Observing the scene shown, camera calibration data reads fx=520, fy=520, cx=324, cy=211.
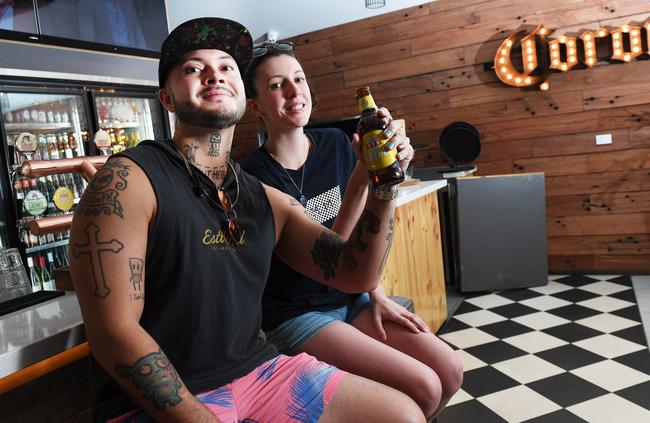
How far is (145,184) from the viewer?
1036mm

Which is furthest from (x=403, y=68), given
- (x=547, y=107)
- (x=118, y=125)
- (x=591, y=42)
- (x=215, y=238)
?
(x=215, y=238)

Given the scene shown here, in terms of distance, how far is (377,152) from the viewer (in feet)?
3.98

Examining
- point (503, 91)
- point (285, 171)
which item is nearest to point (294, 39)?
point (503, 91)

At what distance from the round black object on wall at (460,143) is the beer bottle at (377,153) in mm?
3799

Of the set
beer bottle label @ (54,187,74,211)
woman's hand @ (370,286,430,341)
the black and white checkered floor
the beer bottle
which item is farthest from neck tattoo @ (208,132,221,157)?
beer bottle label @ (54,187,74,211)

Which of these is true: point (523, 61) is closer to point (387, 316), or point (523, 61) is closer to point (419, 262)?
point (419, 262)

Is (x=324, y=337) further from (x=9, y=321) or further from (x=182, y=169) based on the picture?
(x=9, y=321)

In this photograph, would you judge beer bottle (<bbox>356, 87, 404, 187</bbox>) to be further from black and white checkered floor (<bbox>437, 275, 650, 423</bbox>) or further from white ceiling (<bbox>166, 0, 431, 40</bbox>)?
white ceiling (<bbox>166, 0, 431, 40</bbox>)

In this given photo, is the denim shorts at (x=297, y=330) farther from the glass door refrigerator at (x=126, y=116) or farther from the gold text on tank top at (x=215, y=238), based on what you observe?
the glass door refrigerator at (x=126, y=116)

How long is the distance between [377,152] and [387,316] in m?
0.63

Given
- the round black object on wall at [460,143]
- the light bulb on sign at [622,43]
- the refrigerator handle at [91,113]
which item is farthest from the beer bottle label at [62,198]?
the light bulb on sign at [622,43]

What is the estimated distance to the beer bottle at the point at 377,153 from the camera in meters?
1.21

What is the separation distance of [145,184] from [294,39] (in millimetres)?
4952

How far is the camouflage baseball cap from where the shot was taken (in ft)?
4.07
